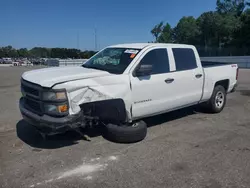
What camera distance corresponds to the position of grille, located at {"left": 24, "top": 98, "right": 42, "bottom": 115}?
4.30m

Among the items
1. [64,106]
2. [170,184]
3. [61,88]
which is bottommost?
[170,184]

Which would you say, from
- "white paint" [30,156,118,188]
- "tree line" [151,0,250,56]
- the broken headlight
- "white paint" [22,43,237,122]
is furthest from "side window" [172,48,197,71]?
"tree line" [151,0,250,56]

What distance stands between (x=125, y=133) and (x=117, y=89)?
0.84 m

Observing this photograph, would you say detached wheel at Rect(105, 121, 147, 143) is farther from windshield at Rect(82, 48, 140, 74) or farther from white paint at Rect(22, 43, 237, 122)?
windshield at Rect(82, 48, 140, 74)

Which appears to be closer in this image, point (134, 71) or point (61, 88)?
point (61, 88)

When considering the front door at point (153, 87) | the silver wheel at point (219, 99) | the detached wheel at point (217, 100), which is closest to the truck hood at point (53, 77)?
the front door at point (153, 87)

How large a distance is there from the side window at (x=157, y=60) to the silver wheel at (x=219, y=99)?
240cm

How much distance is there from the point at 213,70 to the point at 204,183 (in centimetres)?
397

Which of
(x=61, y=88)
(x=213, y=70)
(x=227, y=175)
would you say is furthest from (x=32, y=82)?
(x=213, y=70)

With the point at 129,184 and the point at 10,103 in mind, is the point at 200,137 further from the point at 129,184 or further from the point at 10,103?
the point at 10,103

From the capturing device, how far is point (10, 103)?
8.36m

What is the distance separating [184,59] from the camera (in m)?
6.01

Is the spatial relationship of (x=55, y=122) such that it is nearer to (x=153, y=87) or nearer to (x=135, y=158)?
(x=135, y=158)

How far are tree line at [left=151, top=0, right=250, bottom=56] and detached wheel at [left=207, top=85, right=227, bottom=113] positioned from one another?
33.1 meters
